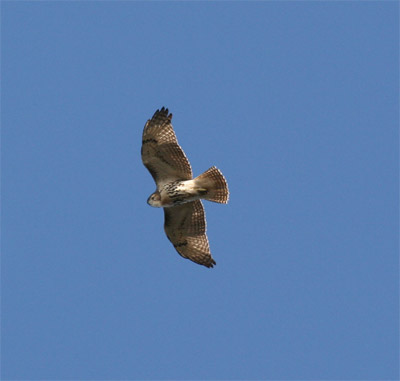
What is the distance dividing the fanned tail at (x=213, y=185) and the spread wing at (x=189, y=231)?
0.85 meters

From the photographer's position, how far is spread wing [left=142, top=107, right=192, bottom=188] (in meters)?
15.8


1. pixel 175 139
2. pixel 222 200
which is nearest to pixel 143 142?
pixel 175 139

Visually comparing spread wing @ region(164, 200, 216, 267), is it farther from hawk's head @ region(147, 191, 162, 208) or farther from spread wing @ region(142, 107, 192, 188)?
spread wing @ region(142, 107, 192, 188)

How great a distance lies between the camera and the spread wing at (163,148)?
15820 millimetres

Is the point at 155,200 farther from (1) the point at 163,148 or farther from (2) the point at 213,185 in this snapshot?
(2) the point at 213,185

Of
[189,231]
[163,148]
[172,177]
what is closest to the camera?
[163,148]

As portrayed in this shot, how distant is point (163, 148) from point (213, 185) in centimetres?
107

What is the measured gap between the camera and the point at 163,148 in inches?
624

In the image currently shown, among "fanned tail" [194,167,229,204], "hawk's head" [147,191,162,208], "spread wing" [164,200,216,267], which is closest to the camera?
"fanned tail" [194,167,229,204]

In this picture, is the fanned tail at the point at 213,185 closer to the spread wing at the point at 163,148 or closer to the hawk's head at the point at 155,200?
the spread wing at the point at 163,148

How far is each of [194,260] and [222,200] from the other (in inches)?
68.6

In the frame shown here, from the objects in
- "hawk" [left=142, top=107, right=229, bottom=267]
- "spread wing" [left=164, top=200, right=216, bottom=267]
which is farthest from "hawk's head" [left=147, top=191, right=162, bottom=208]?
"spread wing" [left=164, top=200, right=216, bottom=267]

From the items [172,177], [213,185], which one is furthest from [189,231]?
[213,185]

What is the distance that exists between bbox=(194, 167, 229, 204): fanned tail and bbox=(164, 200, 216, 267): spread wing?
33.5 inches
